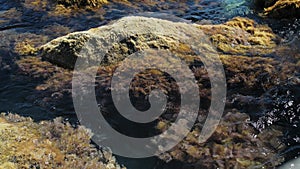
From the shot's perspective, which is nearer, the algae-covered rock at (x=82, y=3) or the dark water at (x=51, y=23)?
the dark water at (x=51, y=23)

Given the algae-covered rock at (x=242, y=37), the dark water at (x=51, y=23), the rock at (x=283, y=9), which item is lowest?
the dark water at (x=51, y=23)

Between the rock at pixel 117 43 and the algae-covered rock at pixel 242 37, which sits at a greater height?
the algae-covered rock at pixel 242 37

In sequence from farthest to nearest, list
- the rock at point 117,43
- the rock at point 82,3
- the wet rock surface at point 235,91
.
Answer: the rock at point 82,3, the rock at point 117,43, the wet rock surface at point 235,91

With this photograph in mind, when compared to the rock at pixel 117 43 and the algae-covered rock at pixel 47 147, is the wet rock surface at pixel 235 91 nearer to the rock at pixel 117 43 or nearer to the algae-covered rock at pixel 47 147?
the rock at pixel 117 43

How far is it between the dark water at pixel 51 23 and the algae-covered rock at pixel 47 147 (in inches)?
16.6

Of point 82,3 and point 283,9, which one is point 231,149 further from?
point 82,3

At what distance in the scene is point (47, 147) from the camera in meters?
6.04

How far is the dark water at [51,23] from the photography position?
24.1 feet

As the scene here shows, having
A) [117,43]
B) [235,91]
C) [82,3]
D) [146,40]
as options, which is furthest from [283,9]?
[82,3]

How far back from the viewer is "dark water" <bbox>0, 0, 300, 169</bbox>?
733 centimetres

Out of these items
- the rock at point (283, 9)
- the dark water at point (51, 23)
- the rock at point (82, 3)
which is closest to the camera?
the dark water at point (51, 23)

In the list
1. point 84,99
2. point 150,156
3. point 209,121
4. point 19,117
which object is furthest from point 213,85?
point 19,117

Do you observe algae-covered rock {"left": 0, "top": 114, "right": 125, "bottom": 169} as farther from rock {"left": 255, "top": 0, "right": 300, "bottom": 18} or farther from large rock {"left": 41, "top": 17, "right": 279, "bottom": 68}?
rock {"left": 255, "top": 0, "right": 300, "bottom": 18}

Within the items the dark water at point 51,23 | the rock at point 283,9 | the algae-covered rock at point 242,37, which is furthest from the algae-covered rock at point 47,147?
the rock at point 283,9
